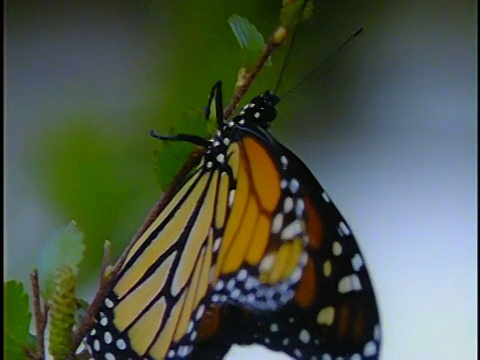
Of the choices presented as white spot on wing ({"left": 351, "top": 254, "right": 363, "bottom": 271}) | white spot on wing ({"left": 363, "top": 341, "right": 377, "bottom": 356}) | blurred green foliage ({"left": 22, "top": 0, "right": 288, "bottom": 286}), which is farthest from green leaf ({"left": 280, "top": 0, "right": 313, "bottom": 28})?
white spot on wing ({"left": 363, "top": 341, "right": 377, "bottom": 356})

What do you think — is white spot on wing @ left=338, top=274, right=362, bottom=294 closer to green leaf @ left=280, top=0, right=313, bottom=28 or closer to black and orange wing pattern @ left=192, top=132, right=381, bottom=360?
black and orange wing pattern @ left=192, top=132, right=381, bottom=360

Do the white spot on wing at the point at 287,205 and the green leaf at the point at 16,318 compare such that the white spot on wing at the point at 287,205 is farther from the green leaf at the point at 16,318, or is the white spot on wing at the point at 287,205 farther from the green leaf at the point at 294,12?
the green leaf at the point at 16,318

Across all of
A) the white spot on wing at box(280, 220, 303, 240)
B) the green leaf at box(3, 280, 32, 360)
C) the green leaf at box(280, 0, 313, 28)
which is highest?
the green leaf at box(280, 0, 313, 28)

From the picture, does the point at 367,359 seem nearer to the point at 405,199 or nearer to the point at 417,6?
the point at 405,199

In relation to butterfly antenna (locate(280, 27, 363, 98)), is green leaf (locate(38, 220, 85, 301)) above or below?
below

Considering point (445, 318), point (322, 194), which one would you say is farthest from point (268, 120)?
point (445, 318)

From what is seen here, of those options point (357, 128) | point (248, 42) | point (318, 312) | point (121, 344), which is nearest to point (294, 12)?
point (248, 42)
